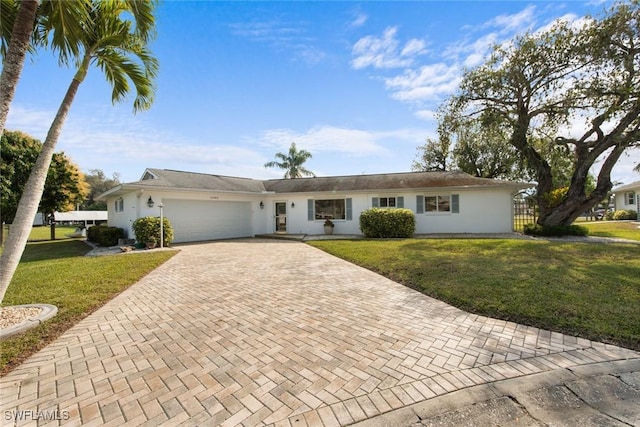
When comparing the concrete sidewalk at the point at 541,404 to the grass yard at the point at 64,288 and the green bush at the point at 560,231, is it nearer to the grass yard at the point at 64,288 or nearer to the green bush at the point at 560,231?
the grass yard at the point at 64,288

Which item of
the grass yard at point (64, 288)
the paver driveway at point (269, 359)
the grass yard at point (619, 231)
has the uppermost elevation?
the grass yard at point (619, 231)

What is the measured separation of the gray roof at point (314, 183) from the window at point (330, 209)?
2.48 feet

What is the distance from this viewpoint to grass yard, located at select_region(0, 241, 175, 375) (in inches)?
136

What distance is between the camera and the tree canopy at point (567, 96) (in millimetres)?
11117

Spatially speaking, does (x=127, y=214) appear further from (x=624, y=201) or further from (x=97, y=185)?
(x=97, y=185)

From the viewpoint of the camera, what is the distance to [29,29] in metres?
3.63

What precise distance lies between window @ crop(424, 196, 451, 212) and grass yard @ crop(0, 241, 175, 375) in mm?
13152

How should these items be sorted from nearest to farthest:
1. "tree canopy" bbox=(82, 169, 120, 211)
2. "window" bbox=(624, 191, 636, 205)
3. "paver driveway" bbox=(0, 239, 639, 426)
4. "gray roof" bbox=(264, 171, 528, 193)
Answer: "paver driveway" bbox=(0, 239, 639, 426), "gray roof" bbox=(264, 171, 528, 193), "window" bbox=(624, 191, 636, 205), "tree canopy" bbox=(82, 169, 120, 211)

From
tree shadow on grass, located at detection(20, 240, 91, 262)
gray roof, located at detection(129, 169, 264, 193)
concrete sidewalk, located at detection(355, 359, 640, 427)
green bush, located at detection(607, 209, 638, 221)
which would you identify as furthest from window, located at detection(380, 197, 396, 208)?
green bush, located at detection(607, 209, 638, 221)

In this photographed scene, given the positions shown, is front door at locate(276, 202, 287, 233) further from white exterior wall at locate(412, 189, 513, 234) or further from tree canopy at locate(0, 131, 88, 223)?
tree canopy at locate(0, 131, 88, 223)

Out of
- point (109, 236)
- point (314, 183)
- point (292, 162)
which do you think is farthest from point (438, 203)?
point (292, 162)

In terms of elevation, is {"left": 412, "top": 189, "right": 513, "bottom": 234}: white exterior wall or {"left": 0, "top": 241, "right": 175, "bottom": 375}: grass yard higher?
{"left": 412, "top": 189, "right": 513, "bottom": 234}: white exterior wall

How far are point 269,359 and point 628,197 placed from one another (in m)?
38.4

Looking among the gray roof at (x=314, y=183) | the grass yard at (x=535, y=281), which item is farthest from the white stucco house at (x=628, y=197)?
the grass yard at (x=535, y=281)
